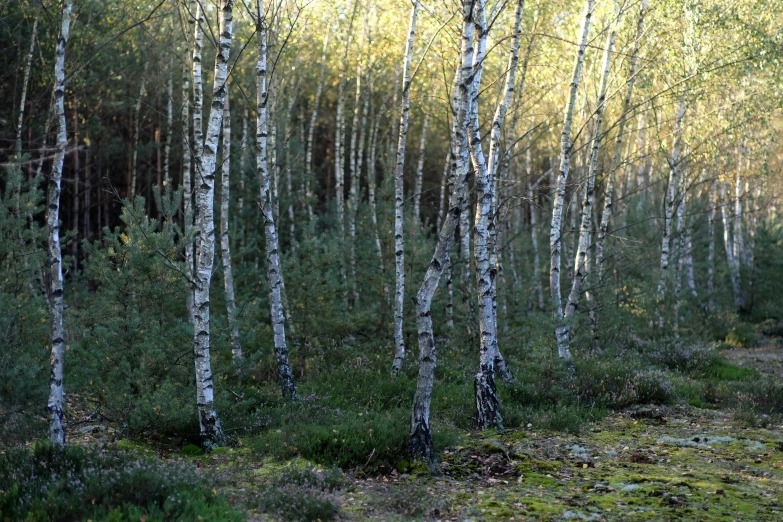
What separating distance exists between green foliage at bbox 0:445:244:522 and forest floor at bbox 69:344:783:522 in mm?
598

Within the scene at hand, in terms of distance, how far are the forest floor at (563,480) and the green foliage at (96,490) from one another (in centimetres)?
60

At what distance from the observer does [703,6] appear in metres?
Answer: 15.8

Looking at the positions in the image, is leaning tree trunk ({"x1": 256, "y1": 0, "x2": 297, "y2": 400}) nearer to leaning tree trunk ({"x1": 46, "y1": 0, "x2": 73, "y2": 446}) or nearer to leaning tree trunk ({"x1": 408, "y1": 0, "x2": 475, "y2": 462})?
leaning tree trunk ({"x1": 46, "y1": 0, "x2": 73, "y2": 446})

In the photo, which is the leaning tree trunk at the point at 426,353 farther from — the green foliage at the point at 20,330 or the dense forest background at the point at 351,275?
the green foliage at the point at 20,330

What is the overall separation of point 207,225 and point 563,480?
5048mm

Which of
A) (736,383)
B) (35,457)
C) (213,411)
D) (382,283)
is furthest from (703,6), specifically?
(35,457)

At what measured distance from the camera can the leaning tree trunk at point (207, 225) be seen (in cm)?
847

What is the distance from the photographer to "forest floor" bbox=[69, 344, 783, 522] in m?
6.86

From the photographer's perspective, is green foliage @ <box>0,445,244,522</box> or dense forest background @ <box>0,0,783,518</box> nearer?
green foliage @ <box>0,445,244,522</box>

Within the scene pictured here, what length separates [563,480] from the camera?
314 inches

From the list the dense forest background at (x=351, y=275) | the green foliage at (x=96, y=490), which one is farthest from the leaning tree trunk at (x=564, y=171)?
the green foliage at (x=96, y=490)

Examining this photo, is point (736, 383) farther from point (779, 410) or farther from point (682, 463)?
point (682, 463)

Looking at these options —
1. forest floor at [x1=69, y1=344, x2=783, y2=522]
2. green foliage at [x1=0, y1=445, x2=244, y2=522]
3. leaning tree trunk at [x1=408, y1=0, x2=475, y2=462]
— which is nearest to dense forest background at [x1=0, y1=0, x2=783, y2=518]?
leaning tree trunk at [x1=408, y1=0, x2=475, y2=462]

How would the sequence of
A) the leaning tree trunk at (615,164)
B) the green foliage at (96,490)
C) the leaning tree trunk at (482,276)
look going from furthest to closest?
the leaning tree trunk at (615,164), the leaning tree trunk at (482,276), the green foliage at (96,490)
